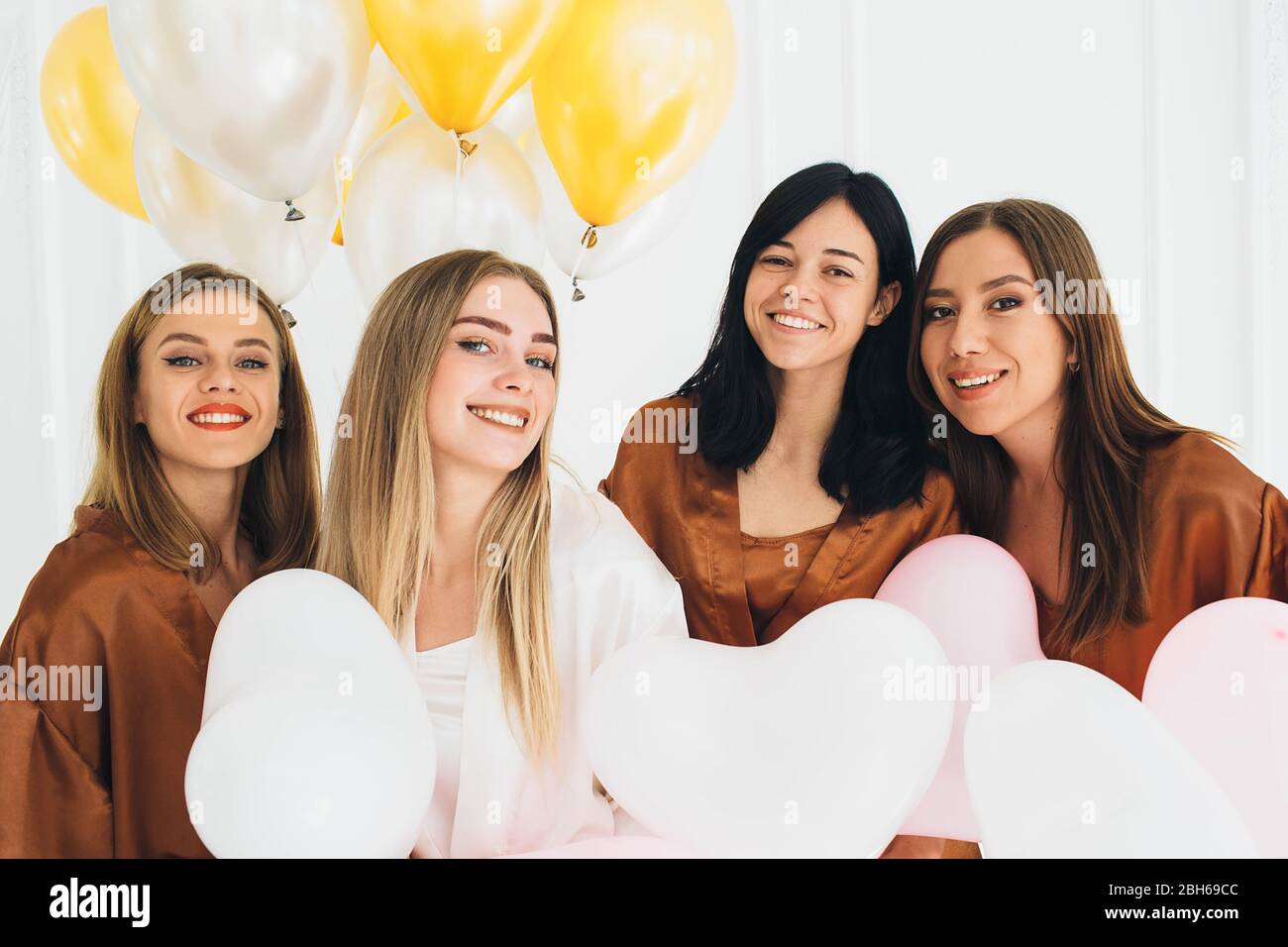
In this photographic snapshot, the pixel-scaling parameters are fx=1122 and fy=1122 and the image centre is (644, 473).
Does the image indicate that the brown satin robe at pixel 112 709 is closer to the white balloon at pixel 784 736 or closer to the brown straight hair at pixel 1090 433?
the white balloon at pixel 784 736

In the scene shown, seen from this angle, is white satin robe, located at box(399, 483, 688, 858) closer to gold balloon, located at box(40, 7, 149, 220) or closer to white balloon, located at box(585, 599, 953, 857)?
white balloon, located at box(585, 599, 953, 857)

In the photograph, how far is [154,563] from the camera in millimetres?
1959

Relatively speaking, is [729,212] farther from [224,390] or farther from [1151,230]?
[224,390]

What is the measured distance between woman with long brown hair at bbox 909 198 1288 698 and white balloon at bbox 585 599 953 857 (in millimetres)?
624

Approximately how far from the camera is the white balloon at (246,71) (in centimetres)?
181

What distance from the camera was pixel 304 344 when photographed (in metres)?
3.10

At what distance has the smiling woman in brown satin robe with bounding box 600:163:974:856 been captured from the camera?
7.19 feet

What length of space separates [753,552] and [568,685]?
1.60 feet

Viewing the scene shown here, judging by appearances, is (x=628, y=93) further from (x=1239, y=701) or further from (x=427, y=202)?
(x=1239, y=701)

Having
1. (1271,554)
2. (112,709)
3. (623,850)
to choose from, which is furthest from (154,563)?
(1271,554)

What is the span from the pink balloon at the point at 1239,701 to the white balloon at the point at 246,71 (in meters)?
1.65

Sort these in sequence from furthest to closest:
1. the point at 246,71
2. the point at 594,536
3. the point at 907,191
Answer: the point at 907,191 < the point at 594,536 < the point at 246,71
